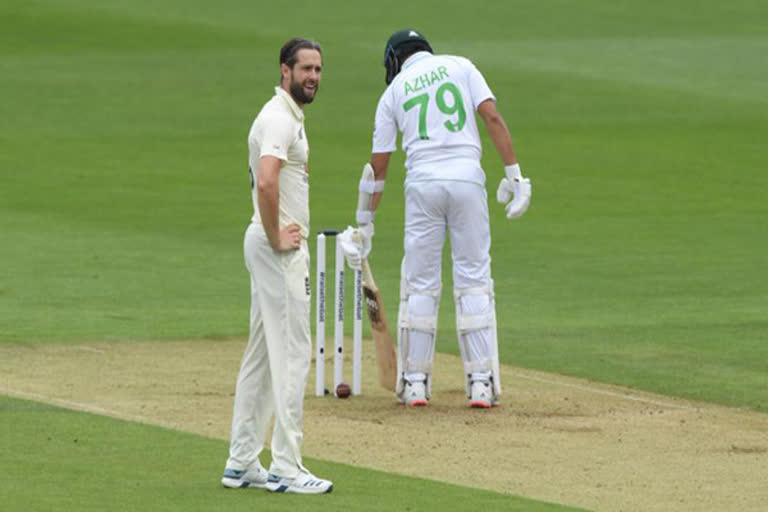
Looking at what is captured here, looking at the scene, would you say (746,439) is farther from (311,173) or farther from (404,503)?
(311,173)

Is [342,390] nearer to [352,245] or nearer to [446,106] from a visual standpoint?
[352,245]

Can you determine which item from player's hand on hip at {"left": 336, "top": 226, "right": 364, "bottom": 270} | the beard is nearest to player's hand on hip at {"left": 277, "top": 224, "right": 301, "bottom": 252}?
the beard

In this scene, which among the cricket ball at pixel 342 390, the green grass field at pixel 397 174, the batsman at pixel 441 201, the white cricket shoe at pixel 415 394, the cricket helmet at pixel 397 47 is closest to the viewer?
the batsman at pixel 441 201

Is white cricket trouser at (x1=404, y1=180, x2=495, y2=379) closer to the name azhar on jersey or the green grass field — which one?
the name azhar on jersey

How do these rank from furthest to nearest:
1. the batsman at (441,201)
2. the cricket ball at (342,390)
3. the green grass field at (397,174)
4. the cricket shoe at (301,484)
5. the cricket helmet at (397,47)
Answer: the green grass field at (397,174) < the cricket helmet at (397,47) < the cricket ball at (342,390) < the batsman at (441,201) < the cricket shoe at (301,484)

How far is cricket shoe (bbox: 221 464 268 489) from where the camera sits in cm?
920

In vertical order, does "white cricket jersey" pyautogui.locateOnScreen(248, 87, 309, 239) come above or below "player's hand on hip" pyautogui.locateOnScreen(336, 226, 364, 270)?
above

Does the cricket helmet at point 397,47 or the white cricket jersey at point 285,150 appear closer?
the white cricket jersey at point 285,150

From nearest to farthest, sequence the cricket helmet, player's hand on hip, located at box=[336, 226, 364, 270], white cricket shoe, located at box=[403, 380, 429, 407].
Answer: player's hand on hip, located at box=[336, 226, 364, 270] < white cricket shoe, located at box=[403, 380, 429, 407] < the cricket helmet

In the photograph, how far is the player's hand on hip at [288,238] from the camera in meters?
9.01

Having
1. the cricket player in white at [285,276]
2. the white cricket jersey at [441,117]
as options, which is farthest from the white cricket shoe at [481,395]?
the cricket player in white at [285,276]

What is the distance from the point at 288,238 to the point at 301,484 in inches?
47.0

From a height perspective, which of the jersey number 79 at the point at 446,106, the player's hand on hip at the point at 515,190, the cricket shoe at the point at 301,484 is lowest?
the cricket shoe at the point at 301,484

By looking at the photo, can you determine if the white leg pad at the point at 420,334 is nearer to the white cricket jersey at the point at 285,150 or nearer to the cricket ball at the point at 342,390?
the cricket ball at the point at 342,390
